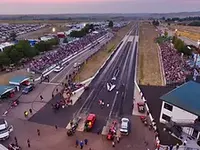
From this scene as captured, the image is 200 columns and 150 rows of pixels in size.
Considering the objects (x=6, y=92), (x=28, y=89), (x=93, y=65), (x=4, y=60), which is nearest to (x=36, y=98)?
(x=28, y=89)

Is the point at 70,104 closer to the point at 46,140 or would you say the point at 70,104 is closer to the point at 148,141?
the point at 46,140

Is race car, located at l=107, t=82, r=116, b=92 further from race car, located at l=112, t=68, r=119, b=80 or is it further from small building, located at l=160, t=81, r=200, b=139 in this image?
small building, located at l=160, t=81, r=200, b=139

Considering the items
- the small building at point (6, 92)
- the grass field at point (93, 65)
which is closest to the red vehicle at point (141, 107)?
the grass field at point (93, 65)

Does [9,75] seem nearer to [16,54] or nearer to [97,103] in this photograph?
[16,54]

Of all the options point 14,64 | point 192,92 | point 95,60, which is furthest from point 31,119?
point 95,60

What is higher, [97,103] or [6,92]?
[6,92]

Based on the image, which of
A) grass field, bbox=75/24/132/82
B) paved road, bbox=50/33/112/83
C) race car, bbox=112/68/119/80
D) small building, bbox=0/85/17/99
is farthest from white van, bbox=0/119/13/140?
race car, bbox=112/68/119/80
